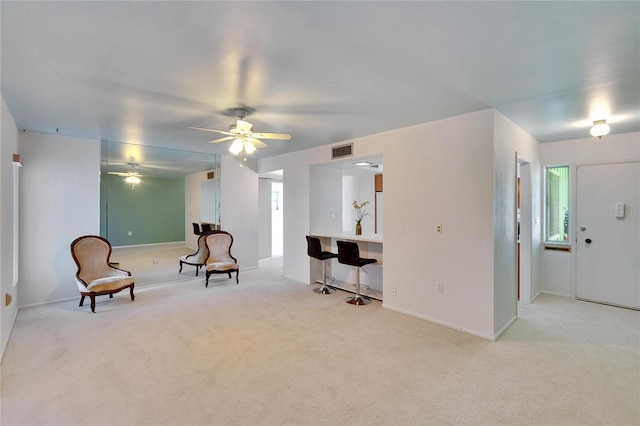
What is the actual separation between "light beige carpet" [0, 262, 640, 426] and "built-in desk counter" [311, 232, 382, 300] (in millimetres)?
931

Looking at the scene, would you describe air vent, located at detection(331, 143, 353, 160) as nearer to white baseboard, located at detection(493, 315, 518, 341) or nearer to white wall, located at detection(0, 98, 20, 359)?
white baseboard, located at detection(493, 315, 518, 341)

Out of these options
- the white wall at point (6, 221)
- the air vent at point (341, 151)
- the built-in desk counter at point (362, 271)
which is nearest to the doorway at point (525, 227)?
the built-in desk counter at point (362, 271)

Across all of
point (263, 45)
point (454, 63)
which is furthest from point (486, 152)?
point (263, 45)

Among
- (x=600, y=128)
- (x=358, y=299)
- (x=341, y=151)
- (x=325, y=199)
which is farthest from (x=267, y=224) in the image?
(x=600, y=128)

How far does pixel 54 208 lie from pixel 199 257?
235cm

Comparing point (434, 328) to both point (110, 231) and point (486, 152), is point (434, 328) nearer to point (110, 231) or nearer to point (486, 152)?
point (486, 152)

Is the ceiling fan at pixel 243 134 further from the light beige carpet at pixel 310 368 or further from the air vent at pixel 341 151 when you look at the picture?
the light beige carpet at pixel 310 368

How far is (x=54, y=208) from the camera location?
446 cm

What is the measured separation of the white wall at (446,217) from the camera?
10.7 feet

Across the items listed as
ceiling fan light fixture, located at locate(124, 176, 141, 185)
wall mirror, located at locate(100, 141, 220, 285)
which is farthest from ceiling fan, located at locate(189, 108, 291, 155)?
ceiling fan light fixture, located at locate(124, 176, 141, 185)

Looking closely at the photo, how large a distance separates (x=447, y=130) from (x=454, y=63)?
1.41 meters

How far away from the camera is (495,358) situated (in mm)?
2807

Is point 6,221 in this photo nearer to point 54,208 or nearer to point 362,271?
point 54,208

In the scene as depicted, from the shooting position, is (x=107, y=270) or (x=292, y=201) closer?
(x=107, y=270)
